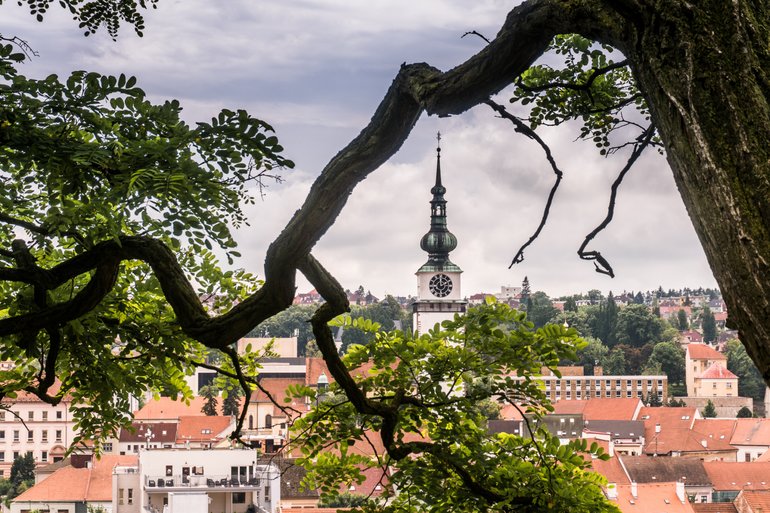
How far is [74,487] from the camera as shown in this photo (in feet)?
198

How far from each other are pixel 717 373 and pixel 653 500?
69321 mm

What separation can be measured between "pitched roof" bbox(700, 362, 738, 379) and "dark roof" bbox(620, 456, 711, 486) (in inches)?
2107

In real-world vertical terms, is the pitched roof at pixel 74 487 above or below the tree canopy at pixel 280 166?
below

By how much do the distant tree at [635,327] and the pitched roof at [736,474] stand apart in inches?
2847

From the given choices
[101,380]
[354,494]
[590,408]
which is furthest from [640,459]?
[101,380]

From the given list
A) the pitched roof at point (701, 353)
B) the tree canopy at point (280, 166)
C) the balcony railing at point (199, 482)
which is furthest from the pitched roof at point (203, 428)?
the tree canopy at point (280, 166)

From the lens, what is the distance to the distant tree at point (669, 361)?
128 metres

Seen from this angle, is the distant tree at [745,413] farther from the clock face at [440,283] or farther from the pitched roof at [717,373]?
the clock face at [440,283]

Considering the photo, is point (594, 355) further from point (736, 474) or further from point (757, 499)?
point (757, 499)

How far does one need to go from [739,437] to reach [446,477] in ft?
282

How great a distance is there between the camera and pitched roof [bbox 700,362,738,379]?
120 metres

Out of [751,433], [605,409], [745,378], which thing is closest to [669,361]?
[745,378]

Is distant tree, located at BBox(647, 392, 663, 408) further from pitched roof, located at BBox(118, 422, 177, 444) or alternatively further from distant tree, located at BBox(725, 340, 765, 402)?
pitched roof, located at BBox(118, 422, 177, 444)

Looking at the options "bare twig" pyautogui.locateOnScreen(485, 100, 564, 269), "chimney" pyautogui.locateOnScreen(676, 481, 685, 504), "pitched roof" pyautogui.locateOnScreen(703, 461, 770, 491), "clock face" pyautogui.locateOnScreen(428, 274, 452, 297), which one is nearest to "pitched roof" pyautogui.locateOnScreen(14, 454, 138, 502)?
"chimney" pyautogui.locateOnScreen(676, 481, 685, 504)
